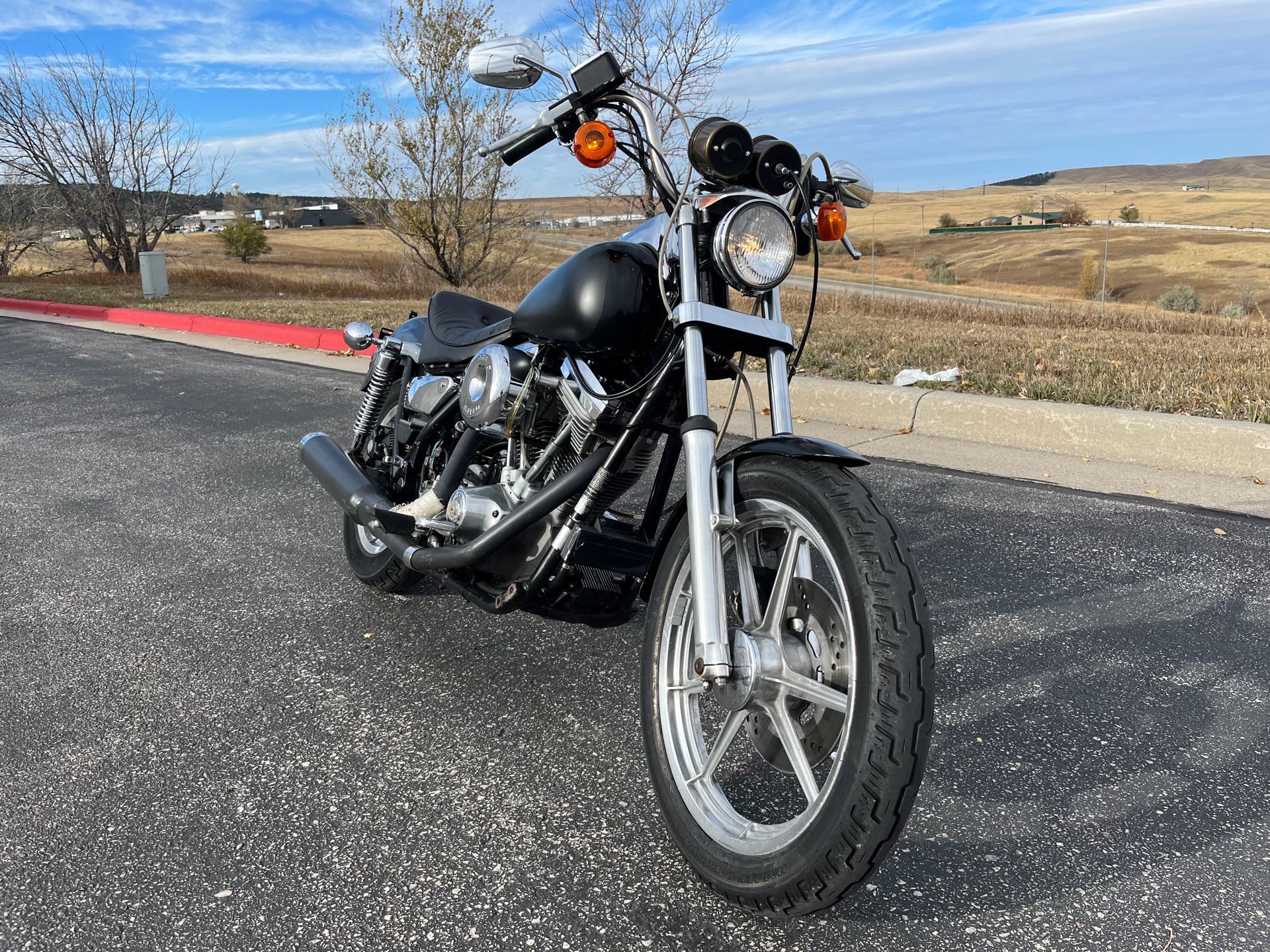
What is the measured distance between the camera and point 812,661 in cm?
216

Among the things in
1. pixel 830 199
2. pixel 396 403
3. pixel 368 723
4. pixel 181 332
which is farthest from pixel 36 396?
→ pixel 830 199

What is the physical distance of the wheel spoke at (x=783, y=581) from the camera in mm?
2186

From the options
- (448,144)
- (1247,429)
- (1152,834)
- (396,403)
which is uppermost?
(448,144)

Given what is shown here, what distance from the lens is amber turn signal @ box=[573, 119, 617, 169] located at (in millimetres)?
2559

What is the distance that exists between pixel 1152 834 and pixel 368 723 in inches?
82.4

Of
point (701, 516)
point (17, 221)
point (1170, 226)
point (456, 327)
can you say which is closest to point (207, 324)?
point (456, 327)

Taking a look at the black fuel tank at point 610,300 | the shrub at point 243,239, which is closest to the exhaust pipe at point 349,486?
the black fuel tank at point 610,300

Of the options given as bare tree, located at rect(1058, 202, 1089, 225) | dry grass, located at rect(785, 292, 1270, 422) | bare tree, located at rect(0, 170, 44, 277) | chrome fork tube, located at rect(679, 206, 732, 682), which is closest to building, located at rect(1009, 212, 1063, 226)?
bare tree, located at rect(1058, 202, 1089, 225)

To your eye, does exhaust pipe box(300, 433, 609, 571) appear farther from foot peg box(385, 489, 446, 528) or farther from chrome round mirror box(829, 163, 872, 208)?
chrome round mirror box(829, 163, 872, 208)

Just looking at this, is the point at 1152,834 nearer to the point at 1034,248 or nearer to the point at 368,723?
the point at 368,723

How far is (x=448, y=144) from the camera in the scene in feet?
70.7

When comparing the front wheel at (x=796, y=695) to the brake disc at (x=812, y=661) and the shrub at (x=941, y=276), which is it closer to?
the brake disc at (x=812, y=661)

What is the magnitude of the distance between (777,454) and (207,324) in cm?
1256

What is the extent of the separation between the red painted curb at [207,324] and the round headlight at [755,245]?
7950 millimetres
